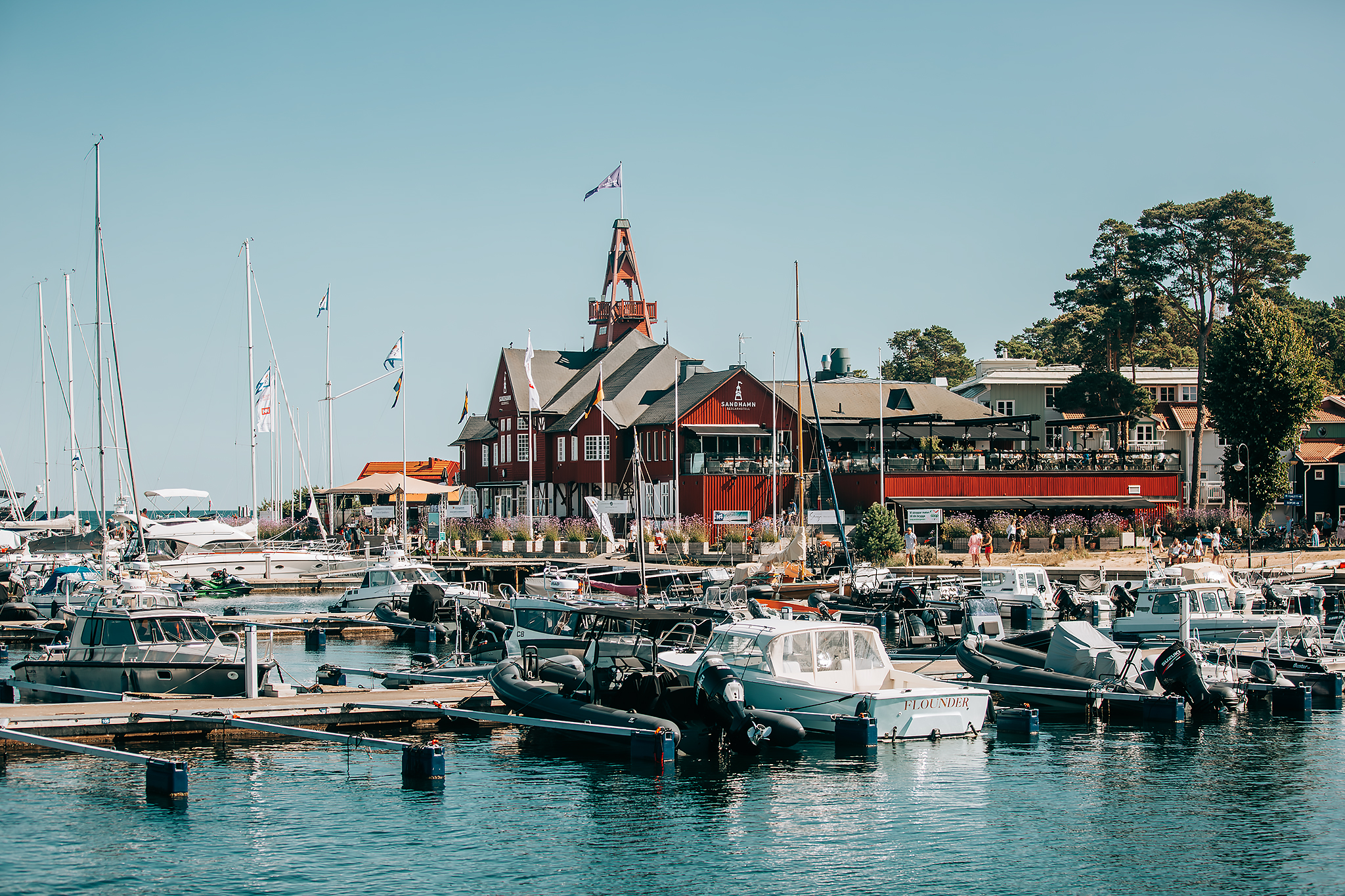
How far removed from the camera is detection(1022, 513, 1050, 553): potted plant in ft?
195

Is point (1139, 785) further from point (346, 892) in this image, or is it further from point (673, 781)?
point (346, 892)

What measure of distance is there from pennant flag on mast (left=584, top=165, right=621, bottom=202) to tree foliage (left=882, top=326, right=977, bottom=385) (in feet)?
152

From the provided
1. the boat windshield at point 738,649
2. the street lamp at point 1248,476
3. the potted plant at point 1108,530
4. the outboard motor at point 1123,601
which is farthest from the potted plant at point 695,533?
the boat windshield at point 738,649

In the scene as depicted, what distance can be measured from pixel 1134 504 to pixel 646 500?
82.9ft

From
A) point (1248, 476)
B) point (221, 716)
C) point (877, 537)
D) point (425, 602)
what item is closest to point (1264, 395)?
point (1248, 476)

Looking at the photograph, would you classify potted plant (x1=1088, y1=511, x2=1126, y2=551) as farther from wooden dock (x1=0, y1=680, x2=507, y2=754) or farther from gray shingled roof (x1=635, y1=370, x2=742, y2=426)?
wooden dock (x1=0, y1=680, x2=507, y2=754)

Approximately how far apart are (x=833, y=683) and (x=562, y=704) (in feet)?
16.7

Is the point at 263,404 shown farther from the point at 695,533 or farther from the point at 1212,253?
the point at 1212,253

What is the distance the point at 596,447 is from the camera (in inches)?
2881

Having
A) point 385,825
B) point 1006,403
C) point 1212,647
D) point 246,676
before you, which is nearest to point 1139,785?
point 1212,647

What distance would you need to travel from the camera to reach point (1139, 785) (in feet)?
70.0

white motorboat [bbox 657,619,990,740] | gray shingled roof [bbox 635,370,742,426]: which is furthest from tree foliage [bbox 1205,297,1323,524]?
white motorboat [bbox 657,619,990,740]

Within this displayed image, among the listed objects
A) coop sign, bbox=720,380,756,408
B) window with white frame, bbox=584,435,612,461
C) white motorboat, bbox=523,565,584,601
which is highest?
coop sign, bbox=720,380,756,408

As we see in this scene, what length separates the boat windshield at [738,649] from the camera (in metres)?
23.9
